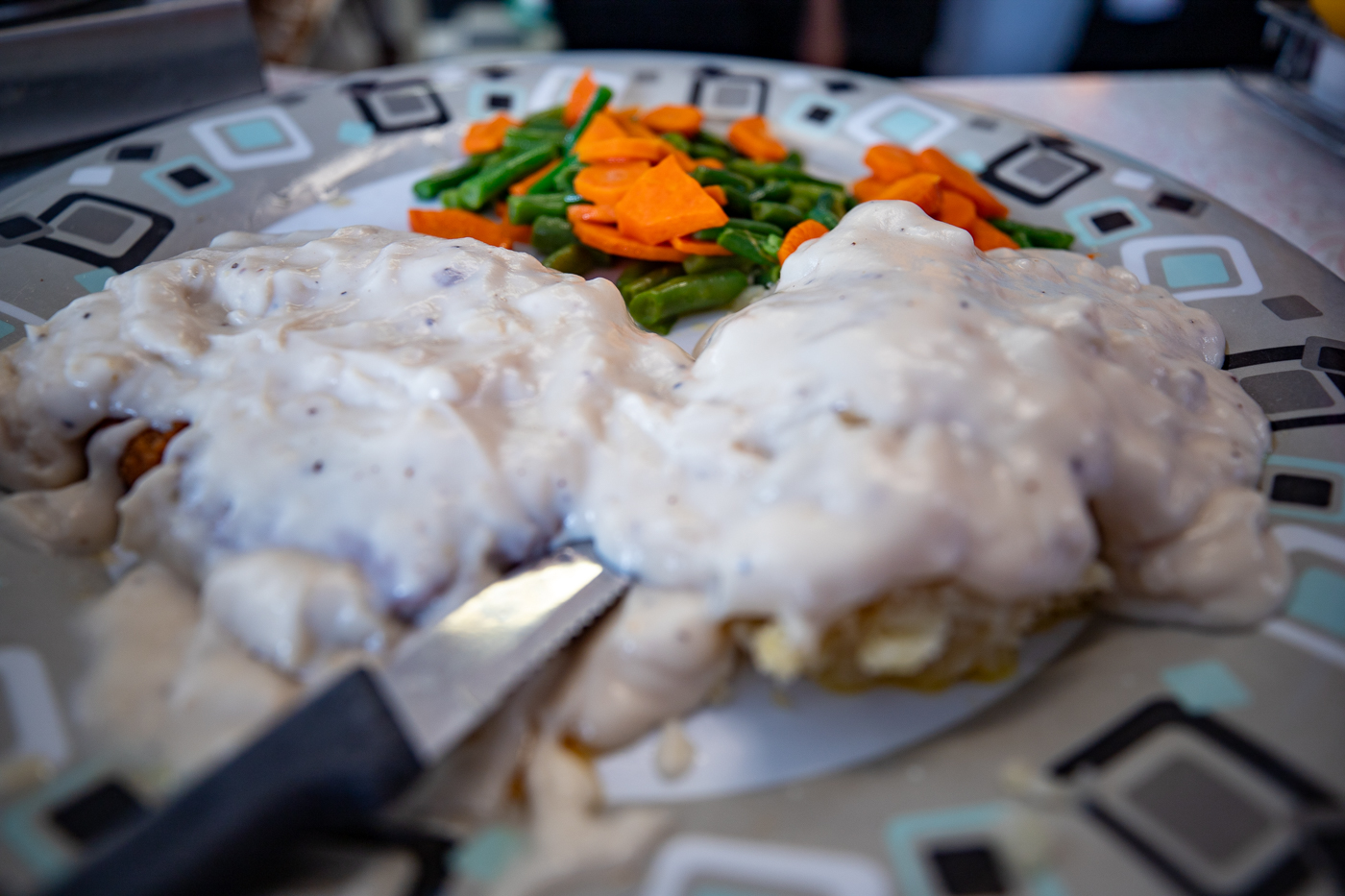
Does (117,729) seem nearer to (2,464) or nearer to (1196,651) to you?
(2,464)

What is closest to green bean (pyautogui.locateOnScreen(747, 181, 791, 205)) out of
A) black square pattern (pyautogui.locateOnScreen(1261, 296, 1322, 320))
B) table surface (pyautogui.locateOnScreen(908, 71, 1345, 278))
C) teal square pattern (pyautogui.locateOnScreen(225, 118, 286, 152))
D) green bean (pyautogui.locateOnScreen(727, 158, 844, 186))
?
green bean (pyautogui.locateOnScreen(727, 158, 844, 186))

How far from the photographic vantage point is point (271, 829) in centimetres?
111

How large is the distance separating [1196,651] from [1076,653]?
18cm

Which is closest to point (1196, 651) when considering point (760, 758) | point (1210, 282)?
point (760, 758)

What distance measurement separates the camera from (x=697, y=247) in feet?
7.50

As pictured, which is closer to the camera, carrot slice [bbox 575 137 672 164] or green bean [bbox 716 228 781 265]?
green bean [bbox 716 228 781 265]

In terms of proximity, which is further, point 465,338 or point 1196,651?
point 465,338

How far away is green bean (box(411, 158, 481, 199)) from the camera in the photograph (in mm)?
2656

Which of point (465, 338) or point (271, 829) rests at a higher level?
point (465, 338)

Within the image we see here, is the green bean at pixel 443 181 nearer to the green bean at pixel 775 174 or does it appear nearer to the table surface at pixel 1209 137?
the green bean at pixel 775 174

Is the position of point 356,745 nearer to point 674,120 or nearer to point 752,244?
point 752,244

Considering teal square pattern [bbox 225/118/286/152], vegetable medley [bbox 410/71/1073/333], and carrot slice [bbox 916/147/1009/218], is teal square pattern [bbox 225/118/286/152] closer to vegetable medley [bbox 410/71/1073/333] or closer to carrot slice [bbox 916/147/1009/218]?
vegetable medley [bbox 410/71/1073/333]

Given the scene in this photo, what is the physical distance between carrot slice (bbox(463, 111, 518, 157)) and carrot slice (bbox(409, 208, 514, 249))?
434 millimetres

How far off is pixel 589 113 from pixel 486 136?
0.36 meters
